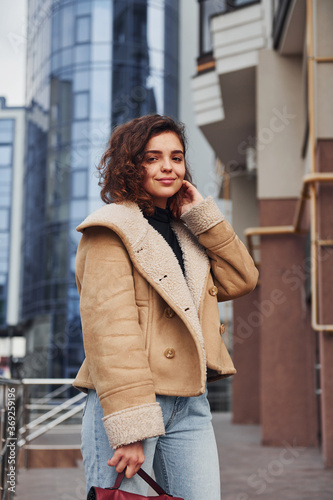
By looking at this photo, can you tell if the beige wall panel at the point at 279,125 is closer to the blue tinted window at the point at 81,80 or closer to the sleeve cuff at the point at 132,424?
the sleeve cuff at the point at 132,424

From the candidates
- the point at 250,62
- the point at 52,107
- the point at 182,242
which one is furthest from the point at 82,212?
the point at 182,242

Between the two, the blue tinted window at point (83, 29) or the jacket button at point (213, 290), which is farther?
the blue tinted window at point (83, 29)

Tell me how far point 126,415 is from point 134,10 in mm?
22806

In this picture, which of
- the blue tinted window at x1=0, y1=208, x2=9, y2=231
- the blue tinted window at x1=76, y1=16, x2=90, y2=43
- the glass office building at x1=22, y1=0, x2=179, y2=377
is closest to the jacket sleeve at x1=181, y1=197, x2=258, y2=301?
the glass office building at x1=22, y1=0, x2=179, y2=377

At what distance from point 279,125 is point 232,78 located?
1.05m

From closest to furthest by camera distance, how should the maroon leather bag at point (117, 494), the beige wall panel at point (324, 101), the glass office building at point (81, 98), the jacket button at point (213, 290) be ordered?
the maroon leather bag at point (117, 494), the jacket button at point (213, 290), the beige wall panel at point (324, 101), the glass office building at point (81, 98)

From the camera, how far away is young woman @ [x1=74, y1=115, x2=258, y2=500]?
74.1 inches

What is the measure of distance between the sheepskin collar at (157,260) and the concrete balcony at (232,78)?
24.1ft

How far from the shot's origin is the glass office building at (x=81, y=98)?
2275cm

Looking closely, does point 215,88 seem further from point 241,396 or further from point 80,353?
point 80,353

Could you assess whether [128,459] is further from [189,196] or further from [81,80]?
[81,80]

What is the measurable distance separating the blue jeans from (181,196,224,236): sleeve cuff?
50cm

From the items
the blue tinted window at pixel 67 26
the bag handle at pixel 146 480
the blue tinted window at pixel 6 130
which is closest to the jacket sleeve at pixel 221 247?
the bag handle at pixel 146 480

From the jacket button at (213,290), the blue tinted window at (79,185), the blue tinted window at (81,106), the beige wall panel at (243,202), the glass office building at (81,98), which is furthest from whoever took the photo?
the blue tinted window at (81,106)
